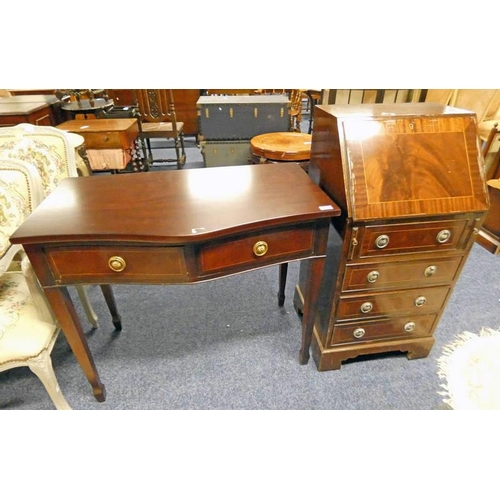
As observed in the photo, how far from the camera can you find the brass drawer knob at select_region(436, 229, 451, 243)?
1.11 meters

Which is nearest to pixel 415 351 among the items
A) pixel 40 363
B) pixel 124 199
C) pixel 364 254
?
pixel 364 254

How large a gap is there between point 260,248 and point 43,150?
1229 mm

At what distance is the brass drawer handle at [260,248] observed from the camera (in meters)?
0.99

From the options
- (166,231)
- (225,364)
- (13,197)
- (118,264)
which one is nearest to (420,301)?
(225,364)

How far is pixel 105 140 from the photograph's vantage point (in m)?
2.84

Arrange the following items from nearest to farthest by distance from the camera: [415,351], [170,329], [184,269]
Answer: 1. [184,269]
2. [415,351]
3. [170,329]

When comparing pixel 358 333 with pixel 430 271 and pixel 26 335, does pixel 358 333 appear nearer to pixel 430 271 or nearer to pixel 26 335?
pixel 430 271

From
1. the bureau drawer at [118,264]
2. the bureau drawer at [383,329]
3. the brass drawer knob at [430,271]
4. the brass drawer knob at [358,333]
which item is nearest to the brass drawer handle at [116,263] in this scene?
the bureau drawer at [118,264]

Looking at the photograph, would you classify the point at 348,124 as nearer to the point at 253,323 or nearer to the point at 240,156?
the point at 253,323

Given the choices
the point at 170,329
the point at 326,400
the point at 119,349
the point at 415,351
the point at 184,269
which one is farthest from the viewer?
the point at 170,329

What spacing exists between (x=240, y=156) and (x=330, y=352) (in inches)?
89.2

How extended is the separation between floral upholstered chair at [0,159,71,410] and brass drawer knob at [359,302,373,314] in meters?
1.26

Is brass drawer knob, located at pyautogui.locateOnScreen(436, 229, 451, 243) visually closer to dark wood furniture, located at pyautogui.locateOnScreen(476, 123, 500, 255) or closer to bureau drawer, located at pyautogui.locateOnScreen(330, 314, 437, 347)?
bureau drawer, located at pyautogui.locateOnScreen(330, 314, 437, 347)

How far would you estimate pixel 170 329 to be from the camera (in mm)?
1723
